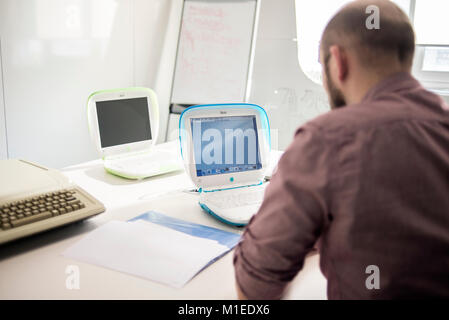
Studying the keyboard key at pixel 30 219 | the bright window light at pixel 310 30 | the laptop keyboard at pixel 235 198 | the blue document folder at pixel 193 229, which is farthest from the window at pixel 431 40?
the keyboard key at pixel 30 219

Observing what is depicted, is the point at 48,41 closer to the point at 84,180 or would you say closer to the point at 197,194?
the point at 84,180

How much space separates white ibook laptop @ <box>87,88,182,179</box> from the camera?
68.3 inches

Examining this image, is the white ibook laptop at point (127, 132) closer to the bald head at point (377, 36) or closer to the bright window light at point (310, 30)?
the bald head at point (377, 36)

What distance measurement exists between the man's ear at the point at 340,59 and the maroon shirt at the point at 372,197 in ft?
0.29

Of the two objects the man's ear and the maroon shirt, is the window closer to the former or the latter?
the man's ear

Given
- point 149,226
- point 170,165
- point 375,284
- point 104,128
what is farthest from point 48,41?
point 375,284

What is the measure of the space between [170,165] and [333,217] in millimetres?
1130

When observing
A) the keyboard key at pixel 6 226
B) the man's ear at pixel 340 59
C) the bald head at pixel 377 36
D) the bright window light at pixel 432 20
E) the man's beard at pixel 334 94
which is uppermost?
the bright window light at pixel 432 20

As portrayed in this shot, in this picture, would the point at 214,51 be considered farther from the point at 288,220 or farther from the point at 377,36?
the point at 288,220

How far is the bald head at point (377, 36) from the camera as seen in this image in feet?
2.67

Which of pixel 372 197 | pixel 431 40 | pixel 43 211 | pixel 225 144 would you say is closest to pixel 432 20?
pixel 431 40

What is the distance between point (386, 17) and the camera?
0.83 m

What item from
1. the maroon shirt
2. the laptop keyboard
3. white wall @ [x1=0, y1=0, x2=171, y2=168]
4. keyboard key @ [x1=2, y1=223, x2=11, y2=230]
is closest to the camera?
the maroon shirt

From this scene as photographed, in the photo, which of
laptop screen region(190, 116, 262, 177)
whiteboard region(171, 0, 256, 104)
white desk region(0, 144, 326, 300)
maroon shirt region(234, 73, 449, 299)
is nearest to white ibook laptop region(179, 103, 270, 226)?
laptop screen region(190, 116, 262, 177)
